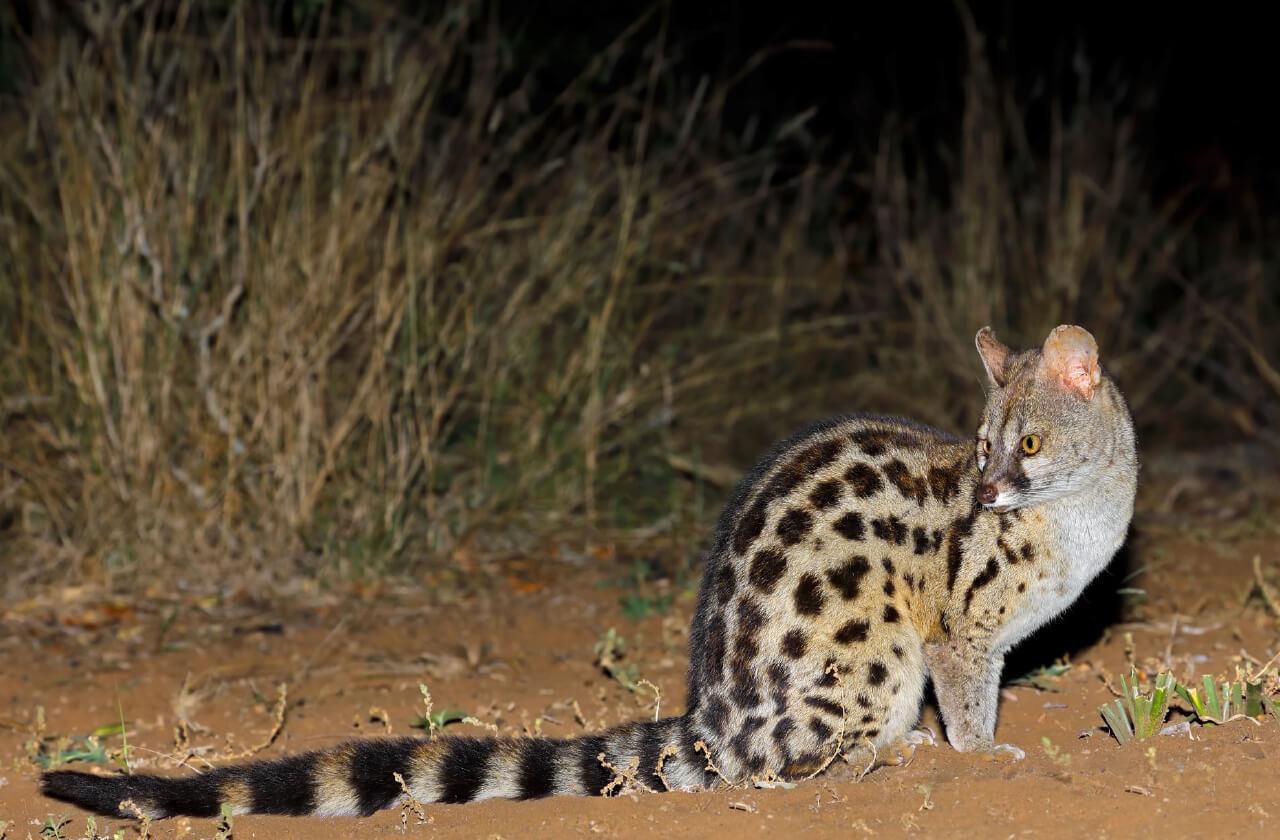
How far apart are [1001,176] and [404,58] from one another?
12.2 ft

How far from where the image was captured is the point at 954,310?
8.73 m

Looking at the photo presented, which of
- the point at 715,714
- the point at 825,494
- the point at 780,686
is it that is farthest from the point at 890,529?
the point at 715,714

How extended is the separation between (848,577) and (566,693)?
1.70 m

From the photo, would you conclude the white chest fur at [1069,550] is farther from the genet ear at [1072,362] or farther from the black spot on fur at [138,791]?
the black spot on fur at [138,791]

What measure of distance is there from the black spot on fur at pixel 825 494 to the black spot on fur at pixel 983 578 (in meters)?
0.44

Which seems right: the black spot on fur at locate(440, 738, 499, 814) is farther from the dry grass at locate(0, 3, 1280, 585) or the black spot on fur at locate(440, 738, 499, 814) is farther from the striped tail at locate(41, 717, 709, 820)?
the dry grass at locate(0, 3, 1280, 585)

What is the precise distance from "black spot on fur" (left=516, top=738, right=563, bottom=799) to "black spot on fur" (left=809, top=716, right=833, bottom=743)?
68 cm

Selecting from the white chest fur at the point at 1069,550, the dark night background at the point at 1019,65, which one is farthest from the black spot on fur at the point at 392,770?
the dark night background at the point at 1019,65

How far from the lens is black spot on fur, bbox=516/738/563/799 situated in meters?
4.17

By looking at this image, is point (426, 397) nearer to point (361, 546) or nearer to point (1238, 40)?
point (361, 546)

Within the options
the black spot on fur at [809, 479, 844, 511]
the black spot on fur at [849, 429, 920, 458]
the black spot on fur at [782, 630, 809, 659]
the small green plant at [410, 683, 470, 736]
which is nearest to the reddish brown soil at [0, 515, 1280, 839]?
the small green plant at [410, 683, 470, 736]

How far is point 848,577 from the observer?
4.24 meters

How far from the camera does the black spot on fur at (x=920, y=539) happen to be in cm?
436

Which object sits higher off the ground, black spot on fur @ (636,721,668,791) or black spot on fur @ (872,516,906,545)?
black spot on fur @ (872,516,906,545)
